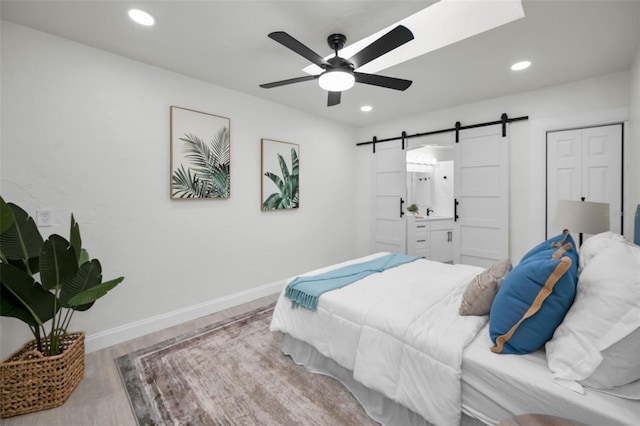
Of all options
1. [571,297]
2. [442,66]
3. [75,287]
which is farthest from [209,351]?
[442,66]

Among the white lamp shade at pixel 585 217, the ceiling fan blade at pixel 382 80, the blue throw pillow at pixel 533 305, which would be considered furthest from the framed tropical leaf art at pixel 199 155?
the white lamp shade at pixel 585 217

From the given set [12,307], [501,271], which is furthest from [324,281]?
[12,307]

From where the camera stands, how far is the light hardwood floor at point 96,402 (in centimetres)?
162

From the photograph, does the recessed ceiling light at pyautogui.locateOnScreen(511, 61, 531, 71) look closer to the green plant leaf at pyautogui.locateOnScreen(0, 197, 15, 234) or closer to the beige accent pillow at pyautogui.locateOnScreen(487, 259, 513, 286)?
the beige accent pillow at pyautogui.locateOnScreen(487, 259, 513, 286)

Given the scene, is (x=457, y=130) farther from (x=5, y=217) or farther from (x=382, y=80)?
(x=5, y=217)

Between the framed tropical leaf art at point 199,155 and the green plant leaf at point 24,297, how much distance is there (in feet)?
4.33

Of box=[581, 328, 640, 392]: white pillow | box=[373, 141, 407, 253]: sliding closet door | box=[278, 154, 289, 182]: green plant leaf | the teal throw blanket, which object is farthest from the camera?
box=[373, 141, 407, 253]: sliding closet door

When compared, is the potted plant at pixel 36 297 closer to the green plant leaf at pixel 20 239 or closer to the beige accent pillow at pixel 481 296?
the green plant leaf at pixel 20 239

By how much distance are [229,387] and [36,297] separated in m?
1.34

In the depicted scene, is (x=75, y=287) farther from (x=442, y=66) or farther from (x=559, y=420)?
(x=442, y=66)

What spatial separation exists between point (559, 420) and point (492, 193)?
315cm

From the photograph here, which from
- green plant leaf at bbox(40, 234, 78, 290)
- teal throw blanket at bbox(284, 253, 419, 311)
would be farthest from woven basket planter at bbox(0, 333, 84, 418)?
teal throw blanket at bbox(284, 253, 419, 311)

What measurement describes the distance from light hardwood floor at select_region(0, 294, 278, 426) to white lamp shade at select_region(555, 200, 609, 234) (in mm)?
3479

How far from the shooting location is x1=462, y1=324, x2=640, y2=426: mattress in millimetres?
1005
